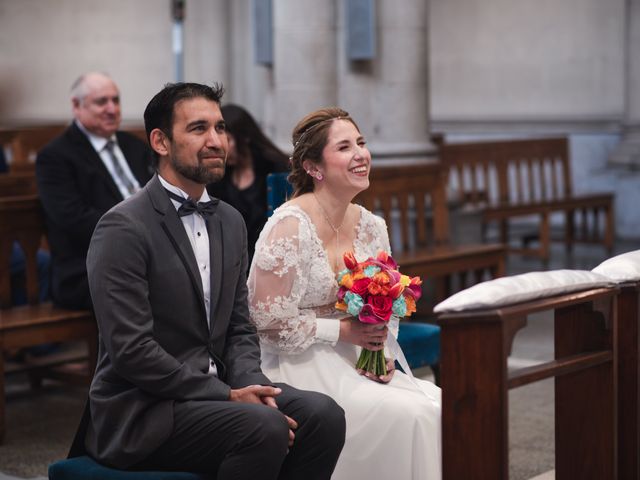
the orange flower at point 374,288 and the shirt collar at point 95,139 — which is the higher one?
the shirt collar at point 95,139

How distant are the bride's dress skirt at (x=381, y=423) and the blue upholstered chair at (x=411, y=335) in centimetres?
144

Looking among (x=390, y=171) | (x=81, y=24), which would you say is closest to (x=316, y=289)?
(x=390, y=171)

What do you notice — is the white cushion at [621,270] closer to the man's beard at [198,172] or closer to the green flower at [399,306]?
the green flower at [399,306]

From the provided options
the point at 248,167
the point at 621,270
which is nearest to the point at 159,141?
the point at 621,270

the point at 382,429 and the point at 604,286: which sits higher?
the point at 604,286

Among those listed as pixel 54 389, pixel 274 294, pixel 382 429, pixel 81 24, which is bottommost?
pixel 54 389

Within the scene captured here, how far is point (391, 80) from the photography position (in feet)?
29.7

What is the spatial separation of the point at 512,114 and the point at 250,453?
37.8 ft

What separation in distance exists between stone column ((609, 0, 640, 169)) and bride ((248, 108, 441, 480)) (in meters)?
8.98

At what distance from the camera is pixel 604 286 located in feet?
11.6

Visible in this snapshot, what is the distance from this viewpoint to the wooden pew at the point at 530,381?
2.97 m

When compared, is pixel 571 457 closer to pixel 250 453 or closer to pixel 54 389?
pixel 250 453

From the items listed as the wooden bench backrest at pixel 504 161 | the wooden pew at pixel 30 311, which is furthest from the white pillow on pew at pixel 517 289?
the wooden bench backrest at pixel 504 161

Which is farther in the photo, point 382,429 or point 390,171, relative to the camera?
point 390,171
